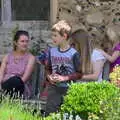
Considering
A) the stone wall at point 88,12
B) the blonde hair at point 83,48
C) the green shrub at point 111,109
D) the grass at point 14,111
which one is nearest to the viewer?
the green shrub at point 111,109

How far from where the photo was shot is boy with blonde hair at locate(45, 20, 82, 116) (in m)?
7.07

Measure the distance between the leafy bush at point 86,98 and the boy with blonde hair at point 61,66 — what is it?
2.85 ft

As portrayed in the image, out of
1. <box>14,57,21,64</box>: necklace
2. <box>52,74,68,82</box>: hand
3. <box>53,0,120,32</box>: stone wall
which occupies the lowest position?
<box>52,74,68,82</box>: hand

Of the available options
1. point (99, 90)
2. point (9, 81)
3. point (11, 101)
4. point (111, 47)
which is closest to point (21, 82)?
point (9, 81)

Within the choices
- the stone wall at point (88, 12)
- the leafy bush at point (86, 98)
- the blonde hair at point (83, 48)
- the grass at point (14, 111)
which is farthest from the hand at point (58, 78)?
the stone wall at point (88, 12)

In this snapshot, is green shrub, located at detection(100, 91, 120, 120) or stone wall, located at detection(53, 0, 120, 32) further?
stone wall, located at detection(53, 0, 120, 32)

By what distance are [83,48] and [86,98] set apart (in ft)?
4.32

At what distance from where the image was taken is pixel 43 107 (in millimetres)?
7691

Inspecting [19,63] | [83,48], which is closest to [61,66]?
[83,48]

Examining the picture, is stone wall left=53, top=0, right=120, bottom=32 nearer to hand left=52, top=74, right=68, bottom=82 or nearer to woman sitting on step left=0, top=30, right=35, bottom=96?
woman sitting on step left=0, top=30, right=35, bottom=96

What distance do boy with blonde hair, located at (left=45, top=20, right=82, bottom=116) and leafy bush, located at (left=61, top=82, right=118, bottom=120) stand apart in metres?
0.87

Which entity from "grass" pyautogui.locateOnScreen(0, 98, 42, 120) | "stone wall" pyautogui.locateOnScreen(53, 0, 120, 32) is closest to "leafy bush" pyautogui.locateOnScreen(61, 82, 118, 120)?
"grass" pyautogui.locateOnScreen(0, 98, 42, 120)

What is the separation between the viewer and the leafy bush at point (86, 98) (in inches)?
241

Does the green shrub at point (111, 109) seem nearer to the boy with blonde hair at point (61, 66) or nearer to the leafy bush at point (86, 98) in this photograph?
the leafy bush at point (86, 98)
